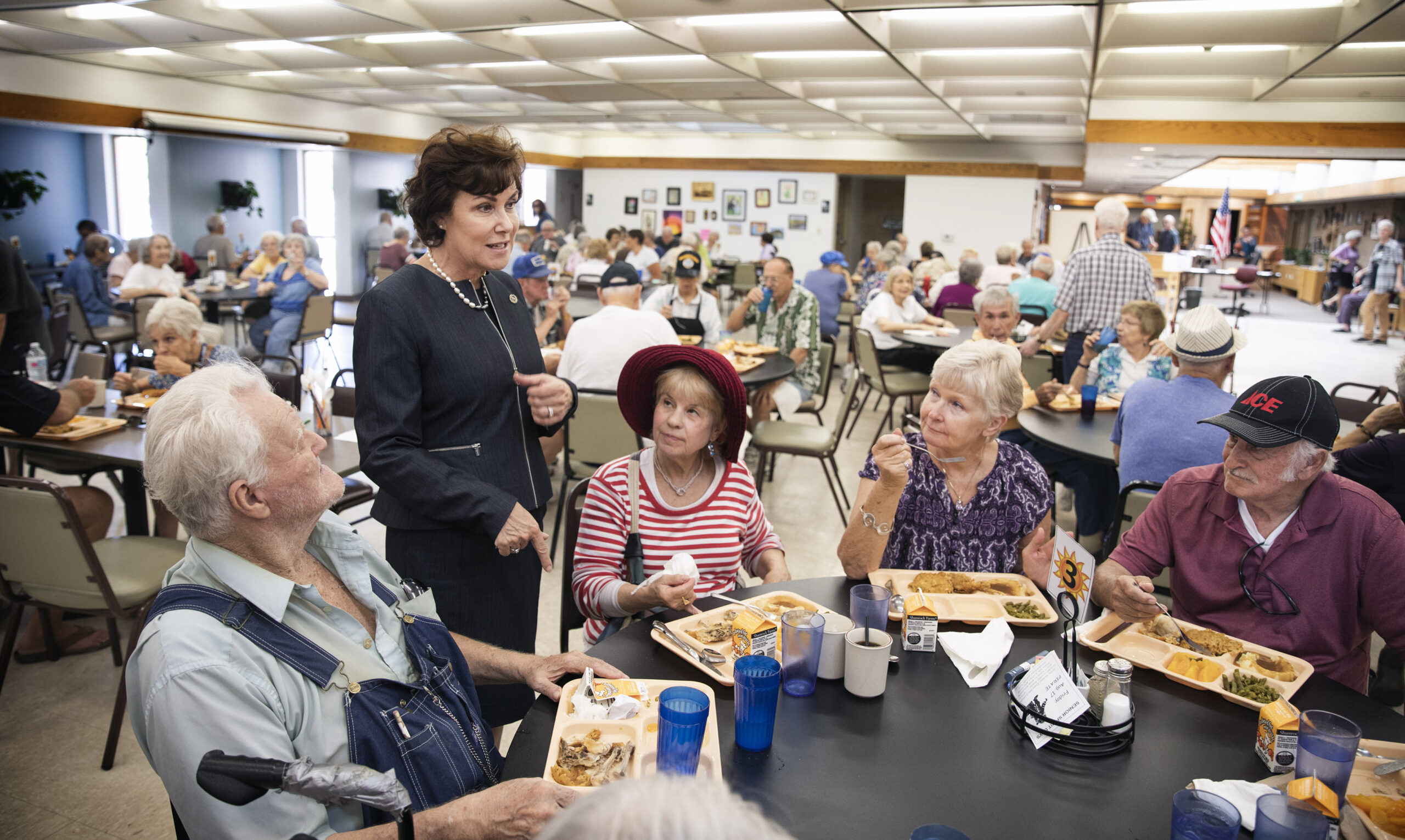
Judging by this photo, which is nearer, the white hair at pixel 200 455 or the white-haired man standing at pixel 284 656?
the white-haired man standing at pixel 284 656

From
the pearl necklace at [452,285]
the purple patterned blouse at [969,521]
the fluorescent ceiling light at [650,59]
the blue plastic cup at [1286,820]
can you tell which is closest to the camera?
the blue plastic cup at [1286,820]

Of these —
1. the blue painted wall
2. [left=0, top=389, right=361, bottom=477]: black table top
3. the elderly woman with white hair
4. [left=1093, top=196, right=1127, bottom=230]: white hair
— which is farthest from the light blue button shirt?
the blue painted wall

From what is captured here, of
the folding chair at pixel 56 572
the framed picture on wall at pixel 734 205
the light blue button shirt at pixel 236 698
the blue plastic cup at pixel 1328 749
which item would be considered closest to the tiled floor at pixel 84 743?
the folding chair at pixel 56 572

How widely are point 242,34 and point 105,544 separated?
5844 millimetres

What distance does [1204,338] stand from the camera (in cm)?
301

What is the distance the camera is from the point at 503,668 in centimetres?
161

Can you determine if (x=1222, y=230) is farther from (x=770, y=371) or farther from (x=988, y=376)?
(x=988, y=376)

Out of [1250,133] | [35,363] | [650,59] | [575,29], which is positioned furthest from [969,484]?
[1250,133]

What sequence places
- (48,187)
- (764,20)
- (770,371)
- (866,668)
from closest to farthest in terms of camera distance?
(866,668) < (770,371) < (764,20) < (48,187)

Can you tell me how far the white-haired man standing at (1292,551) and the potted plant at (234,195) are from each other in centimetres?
1475

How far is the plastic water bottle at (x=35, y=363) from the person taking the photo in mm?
3844

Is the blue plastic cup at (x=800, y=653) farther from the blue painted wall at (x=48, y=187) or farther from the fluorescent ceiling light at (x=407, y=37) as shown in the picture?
the blue painted wall at (x=48, y=187)

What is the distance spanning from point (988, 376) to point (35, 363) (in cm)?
412

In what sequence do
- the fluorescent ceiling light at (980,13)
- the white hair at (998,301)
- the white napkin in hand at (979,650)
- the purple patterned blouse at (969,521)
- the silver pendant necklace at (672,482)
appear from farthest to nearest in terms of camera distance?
the fluorescent ceiling light at (980,13), the white hair at (998,301), the purple patterned blouse at (969,521), the silver pendant necklace at (672,482), the white napkin in hand at (979,650)
